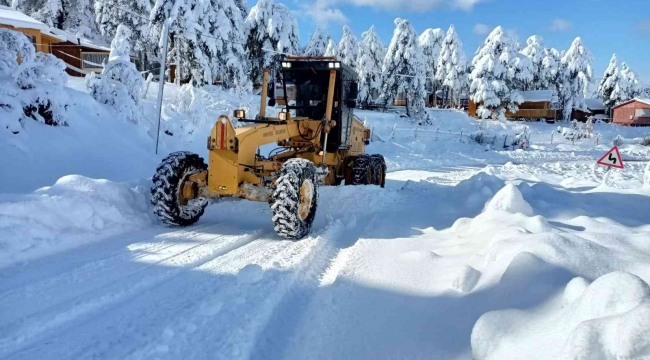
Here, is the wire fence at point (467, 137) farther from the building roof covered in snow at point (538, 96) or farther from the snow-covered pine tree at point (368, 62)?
the building roof covered in snow at point (538, 96)

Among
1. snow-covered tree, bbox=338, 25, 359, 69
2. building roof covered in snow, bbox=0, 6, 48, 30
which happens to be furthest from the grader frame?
snow-covered tree, bbox=338, 25, 359, 69

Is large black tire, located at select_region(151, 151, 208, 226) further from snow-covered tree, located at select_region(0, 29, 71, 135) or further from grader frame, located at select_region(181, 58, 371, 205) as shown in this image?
snow-covered tree, located at select_region(0, 29, 71, 135)

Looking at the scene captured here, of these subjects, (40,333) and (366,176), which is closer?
(40,333)

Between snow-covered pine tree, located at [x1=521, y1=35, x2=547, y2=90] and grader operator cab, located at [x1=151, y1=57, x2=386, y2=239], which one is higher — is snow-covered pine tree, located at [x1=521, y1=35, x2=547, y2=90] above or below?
above

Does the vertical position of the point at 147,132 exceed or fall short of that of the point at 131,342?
it exceeds it

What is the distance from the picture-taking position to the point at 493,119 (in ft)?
170

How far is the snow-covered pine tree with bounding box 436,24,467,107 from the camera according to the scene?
58.3m

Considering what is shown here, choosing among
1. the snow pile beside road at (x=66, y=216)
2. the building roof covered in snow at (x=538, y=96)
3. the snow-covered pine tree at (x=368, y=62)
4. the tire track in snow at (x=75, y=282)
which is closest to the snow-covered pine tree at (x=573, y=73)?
the building roof covered in snow at (x=538, y=96)

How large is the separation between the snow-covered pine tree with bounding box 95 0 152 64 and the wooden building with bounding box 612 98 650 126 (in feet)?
195

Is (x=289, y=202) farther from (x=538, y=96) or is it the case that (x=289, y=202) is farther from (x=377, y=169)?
(x=538, y=96)

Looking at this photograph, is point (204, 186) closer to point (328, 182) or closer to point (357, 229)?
point (357, 229)

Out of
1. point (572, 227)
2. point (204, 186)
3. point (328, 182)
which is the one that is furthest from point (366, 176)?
point (572, 227)

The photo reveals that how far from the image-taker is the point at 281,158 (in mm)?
9297

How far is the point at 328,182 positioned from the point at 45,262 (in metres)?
6.39
